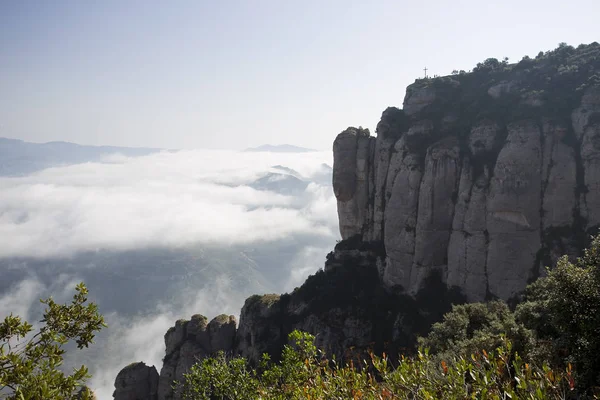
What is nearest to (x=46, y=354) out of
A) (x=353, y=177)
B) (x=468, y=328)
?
(x=468, y=328)

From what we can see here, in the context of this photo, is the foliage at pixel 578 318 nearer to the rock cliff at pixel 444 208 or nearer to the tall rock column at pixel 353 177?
the rock cliff at pixel 444 208

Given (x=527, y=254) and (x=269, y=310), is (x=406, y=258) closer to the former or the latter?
(x=527, y=254)

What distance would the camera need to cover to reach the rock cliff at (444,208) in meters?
43.2

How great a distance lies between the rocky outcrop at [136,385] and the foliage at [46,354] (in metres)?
54.2

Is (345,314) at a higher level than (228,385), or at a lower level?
lower

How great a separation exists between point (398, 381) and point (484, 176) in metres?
41.5

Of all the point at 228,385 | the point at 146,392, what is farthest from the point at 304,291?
the point at 228,385

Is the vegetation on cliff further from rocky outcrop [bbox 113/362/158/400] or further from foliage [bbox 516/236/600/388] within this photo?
rocky outcrop [bbox 113/362/158/400]

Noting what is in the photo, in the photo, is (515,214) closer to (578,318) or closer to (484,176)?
(484,176)

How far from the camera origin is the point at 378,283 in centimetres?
5541

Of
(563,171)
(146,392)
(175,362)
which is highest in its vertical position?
(563,171)

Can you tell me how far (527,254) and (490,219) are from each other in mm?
5406

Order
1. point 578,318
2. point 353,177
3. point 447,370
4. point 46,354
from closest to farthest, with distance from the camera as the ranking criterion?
1. point 46,354
2. point 447,370
3. point 578,318
4. point 353,177

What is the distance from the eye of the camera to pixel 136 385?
57438 millimetres
